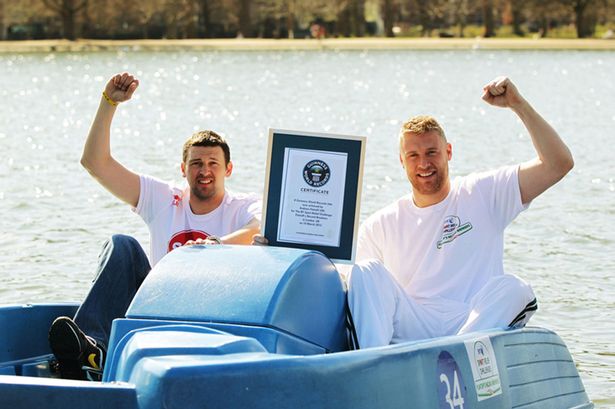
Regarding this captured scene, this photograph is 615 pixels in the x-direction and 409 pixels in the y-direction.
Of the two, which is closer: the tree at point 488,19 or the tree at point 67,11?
the tree at point 67,11

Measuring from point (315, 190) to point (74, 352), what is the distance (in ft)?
3.92

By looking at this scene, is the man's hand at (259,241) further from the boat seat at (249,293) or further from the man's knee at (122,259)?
the man's knee at (122,259)

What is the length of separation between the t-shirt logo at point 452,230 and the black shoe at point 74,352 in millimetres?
1547

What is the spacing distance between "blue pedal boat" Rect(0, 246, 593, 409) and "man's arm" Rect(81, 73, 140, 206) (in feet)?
3.26

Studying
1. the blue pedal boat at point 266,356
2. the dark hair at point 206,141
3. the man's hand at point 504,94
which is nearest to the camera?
the blue pedal boat at point 266,356

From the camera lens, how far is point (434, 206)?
6.55 meters

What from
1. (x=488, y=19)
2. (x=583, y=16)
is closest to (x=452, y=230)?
(x=488, y=19)

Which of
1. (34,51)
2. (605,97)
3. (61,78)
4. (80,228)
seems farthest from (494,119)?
(34,51)

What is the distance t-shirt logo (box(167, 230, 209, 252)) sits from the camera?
6.89 meters

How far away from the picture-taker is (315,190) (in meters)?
6.19

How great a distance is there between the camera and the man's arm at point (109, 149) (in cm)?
677

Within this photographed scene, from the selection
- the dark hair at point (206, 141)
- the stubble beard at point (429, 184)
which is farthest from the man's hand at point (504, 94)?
the dark hair at point (206, 141)

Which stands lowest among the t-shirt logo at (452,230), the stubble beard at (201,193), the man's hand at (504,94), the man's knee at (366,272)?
the man's knee at (366,272)

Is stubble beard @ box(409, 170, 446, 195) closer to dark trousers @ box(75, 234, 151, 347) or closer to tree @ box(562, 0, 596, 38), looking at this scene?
dark trousers @ box(75, 234, 151, 347)
